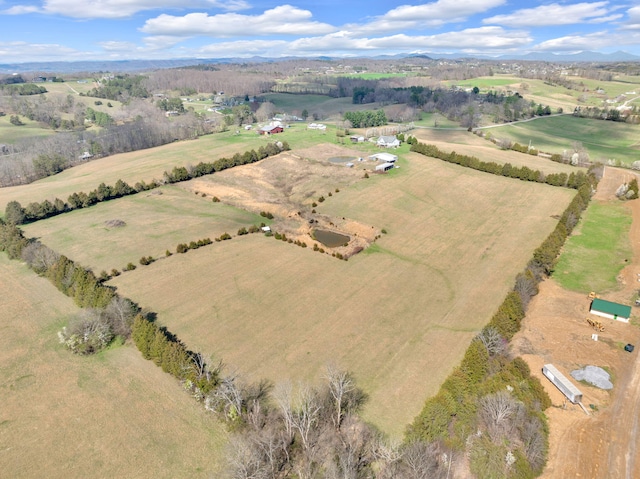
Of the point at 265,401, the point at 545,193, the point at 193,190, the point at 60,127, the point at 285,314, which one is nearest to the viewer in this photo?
the point at 265,401

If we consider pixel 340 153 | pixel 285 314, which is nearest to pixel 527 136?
pixel 340 153

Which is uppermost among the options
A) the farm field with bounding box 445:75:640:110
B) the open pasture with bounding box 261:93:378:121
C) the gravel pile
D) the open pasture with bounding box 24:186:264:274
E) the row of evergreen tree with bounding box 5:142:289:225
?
the farm field with bounding box 445:75:640:110

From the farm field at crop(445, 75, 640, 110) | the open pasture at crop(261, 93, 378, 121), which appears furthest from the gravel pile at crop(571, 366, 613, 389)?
the farm field at crop(445, 75, 640, 110)

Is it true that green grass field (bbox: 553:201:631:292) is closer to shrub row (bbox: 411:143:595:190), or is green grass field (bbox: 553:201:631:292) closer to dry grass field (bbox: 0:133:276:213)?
shrub row (bbox: 411:143:595:190)

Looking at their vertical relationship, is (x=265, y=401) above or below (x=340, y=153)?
below

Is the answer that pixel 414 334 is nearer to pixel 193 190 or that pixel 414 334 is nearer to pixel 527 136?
pixel 193 190

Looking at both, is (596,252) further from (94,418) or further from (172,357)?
(94,418)

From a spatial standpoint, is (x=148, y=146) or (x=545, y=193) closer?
(x=545, y=193)

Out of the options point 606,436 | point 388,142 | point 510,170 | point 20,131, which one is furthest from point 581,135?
point 20,131
